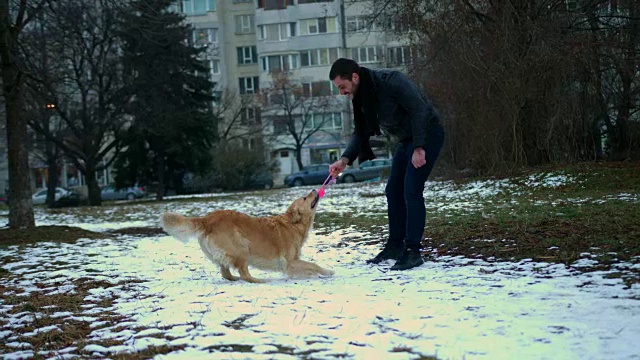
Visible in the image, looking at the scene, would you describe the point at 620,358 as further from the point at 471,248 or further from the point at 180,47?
the point at 180,47

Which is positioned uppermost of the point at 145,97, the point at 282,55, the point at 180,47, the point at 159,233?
the point at 282,55

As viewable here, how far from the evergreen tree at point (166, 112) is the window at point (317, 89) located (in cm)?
1930

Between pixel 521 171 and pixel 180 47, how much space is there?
62.5ft

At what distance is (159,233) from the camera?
12.4 m

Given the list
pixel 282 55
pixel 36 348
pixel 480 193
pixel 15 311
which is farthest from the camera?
pixel 282 55

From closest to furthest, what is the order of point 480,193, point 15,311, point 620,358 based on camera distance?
point 620,358 < point 15,311 < point 480,193

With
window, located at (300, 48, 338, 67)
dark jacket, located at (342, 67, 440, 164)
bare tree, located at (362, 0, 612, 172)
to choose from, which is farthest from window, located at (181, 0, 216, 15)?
dark jacket, located at (342, 67, 440, 164)

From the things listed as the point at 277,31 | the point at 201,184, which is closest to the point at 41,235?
the point at 201,184

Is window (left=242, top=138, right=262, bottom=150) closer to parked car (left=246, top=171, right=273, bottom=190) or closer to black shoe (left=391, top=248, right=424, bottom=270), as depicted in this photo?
parked car (left=246, top=171, right=273, bottom=190)

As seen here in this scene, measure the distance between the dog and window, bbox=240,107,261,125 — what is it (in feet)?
155

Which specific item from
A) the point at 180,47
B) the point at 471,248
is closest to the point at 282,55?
the point at 180,47

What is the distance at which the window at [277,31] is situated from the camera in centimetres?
5641

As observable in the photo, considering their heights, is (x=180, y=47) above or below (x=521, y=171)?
above

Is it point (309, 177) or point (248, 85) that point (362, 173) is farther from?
point (248, 85)
